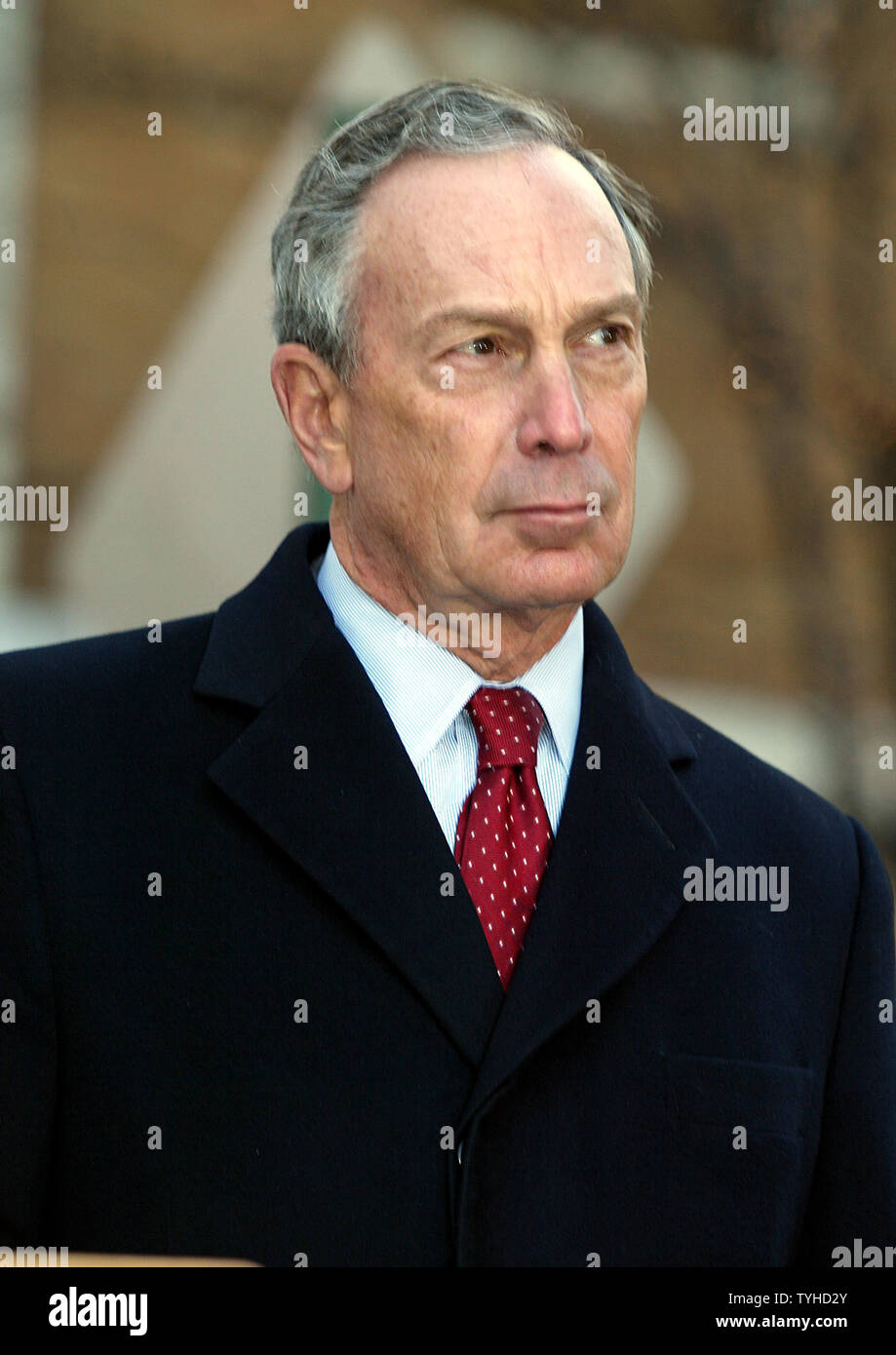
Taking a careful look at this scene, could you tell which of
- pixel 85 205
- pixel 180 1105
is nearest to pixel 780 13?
pixel 85 205

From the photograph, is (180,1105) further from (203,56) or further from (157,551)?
(203,56)

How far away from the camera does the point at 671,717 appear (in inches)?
107

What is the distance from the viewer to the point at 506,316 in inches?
92.0

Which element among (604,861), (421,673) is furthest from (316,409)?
(604,861)

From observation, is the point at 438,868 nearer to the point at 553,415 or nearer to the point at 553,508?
the point at 553,508

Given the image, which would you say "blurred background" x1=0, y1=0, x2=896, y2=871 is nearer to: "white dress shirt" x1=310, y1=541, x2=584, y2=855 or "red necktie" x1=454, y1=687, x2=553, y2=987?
"white dress shirt" x1=310, y1=541, x2=584, y2=855

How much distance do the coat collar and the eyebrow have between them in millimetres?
427

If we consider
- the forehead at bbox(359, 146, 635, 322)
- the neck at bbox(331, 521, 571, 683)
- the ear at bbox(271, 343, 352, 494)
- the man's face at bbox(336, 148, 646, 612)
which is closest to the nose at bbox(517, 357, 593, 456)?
the man's face at bbox(336, 148, 646, 612)

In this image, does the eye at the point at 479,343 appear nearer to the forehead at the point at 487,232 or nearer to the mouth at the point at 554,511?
the forehead at the point at 487,232

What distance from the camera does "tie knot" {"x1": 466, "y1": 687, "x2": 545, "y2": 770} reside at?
7.94 feet

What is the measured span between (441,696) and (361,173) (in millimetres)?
760

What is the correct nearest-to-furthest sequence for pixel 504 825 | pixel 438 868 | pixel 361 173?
1. pixel 438 868
2. pixel 504 825
3. pixel 361 173
